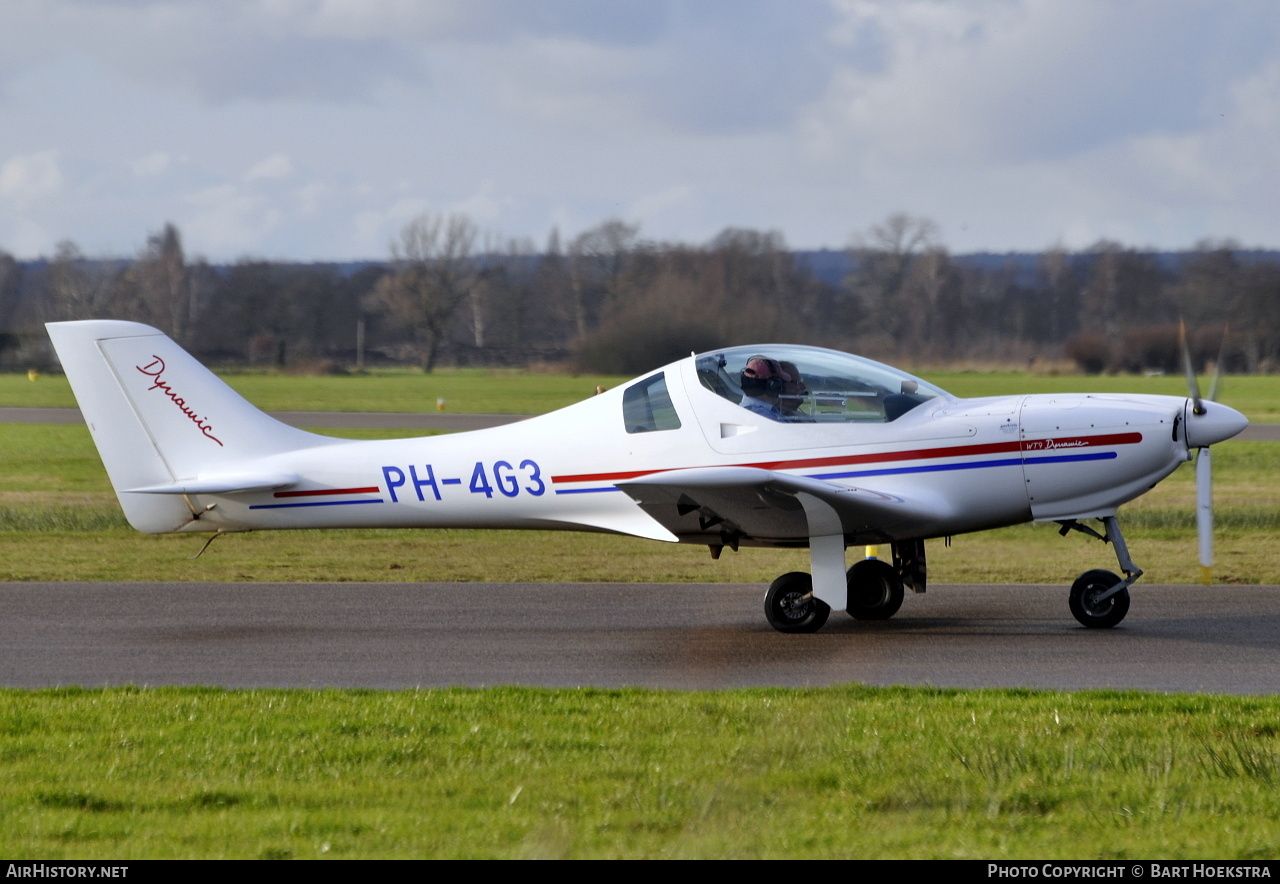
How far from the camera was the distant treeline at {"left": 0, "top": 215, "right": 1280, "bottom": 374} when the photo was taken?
87.7 feet

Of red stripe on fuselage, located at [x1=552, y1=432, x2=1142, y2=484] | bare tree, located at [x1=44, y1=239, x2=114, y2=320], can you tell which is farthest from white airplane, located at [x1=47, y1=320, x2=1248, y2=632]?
bare tree, located at [x1=44, y1=239, x2=114, y2=320]

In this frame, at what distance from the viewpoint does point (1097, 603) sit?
10.1 m

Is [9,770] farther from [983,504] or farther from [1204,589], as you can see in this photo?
[1204,589]

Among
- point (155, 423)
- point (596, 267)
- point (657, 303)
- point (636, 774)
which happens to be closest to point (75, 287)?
point (596, 267)

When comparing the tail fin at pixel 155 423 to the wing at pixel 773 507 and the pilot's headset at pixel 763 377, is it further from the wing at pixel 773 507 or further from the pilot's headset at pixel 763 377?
the pilot's headset at pixel 763 377

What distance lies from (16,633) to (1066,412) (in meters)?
7.92

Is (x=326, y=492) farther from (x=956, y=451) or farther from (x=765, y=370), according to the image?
(x=956, y=451)

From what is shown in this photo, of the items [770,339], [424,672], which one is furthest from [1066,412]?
[770,339]

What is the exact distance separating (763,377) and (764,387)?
7 cm

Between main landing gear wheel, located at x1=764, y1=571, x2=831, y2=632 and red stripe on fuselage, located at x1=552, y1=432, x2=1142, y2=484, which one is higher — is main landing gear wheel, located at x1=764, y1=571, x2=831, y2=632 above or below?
below

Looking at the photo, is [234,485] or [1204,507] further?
[234,485]

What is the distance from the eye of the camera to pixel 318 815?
5316mm

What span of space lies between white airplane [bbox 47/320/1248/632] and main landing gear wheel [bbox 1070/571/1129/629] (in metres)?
0.01

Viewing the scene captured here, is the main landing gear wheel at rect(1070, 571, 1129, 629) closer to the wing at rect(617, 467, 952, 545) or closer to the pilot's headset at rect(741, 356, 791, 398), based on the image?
the wing at rect(617, 467, 952, 545)
